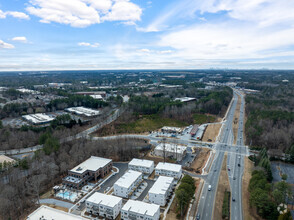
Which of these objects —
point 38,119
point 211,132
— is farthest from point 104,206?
point 38,119

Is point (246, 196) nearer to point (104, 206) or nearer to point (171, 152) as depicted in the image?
point (171, 152)

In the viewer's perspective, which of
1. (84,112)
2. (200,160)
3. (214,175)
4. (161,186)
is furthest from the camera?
(84,112)

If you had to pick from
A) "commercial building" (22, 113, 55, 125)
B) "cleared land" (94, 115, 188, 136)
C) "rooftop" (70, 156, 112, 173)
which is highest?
"commercial building" (22, 113, 55, 125)

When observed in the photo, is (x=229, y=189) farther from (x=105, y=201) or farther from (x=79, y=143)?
(x=79, y=143)

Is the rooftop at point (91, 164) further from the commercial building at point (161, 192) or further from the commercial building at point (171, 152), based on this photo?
the commercial building at point (171, 152)

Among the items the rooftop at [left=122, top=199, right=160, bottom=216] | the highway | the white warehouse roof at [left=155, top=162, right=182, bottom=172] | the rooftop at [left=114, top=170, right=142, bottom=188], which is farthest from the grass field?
the rooftop at [left=122, top=199, right=160, bottom=216]

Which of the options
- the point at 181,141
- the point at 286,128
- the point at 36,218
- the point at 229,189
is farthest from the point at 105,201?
the point at 286,128

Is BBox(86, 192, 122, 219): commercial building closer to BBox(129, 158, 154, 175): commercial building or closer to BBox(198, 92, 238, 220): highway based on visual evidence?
BBox(129, 158, 154, 175): commercial building
